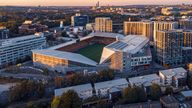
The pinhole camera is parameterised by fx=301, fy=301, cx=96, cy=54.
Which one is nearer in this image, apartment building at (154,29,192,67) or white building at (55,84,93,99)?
white building at (55,84,93,99)

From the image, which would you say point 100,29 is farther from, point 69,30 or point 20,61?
point 20,61

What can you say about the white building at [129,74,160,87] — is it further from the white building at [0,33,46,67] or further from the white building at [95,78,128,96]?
the white building at [0,33,46,67]

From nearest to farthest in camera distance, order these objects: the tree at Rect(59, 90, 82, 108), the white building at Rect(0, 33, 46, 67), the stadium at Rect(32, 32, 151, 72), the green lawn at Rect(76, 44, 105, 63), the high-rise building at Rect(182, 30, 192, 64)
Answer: the tree at Rect(59, 90, 82, 108)
the stadium at Rect(32, 32, 151, 72)
the high-rise building at Rect(182, 30, 192, 64)
the white building at Rect(0, 33, 46, 67)
the green lawn at Rect(76, 44, 105, 63)

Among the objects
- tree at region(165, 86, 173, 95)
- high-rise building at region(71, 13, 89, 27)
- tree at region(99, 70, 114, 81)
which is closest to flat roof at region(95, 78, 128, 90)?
tree at region(99, 70, 114, 81)

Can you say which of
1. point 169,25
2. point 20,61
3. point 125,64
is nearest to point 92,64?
point 125,64

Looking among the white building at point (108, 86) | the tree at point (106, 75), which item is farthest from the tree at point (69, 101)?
the tree at point (106, 75)

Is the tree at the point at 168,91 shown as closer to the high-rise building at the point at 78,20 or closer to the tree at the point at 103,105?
the tree at the point at 103,105
